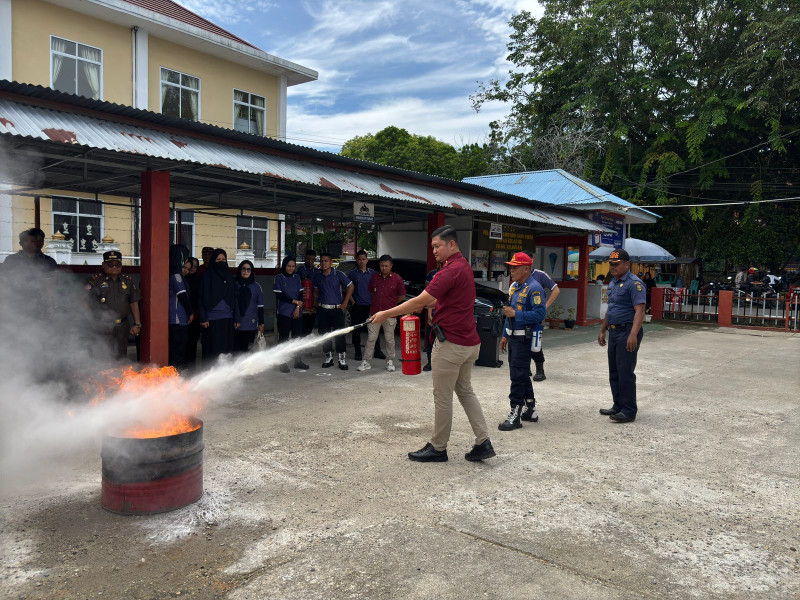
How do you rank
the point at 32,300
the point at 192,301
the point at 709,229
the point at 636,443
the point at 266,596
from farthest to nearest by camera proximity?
→ the point at 709,229, the point at 192,301, the point at 32,300, the point at 636,443, the point at 266,596

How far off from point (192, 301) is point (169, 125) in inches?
106

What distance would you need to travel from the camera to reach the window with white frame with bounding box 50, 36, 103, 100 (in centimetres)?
1551

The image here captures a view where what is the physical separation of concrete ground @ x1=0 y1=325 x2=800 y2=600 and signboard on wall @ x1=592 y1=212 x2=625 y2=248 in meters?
11.4

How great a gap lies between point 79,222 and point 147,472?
15.8m

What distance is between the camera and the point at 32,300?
647cm

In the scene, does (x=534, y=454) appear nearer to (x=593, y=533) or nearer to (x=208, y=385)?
(x=593, y=533)

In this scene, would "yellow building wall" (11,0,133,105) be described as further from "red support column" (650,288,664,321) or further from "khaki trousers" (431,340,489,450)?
"red support column" (650,288,664,321)

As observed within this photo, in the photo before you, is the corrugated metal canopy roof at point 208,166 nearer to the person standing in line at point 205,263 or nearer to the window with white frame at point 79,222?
the person standing in line at point 205,263

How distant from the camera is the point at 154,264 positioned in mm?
7383

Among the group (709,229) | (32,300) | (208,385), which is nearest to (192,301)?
(32,300)

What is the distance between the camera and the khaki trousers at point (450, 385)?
497 cm

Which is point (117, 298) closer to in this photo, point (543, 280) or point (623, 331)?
point (543, 280)

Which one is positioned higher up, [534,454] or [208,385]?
[208,385]

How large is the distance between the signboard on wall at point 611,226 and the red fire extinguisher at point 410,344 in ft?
43.6
